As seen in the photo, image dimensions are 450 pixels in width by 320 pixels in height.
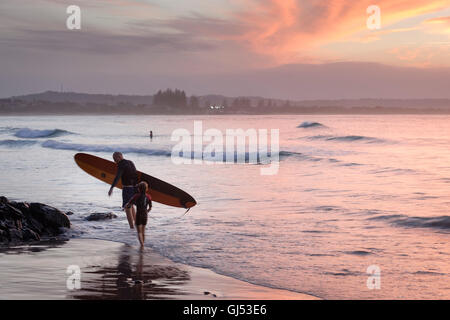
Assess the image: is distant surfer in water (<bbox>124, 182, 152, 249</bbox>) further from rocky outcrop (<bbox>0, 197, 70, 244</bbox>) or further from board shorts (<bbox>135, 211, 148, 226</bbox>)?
rocky outcrop (<bbox>0, 197, 70, 244</bbox>)

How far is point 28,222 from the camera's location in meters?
11.5

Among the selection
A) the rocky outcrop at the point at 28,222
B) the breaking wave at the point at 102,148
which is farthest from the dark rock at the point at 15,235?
the breaking wave at the point at 102,148

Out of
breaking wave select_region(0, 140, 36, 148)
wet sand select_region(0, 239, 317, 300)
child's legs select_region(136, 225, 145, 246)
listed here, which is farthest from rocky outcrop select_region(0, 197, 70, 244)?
breaking wave select_region(0, 140, 36, 148)

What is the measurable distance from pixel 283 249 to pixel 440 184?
15.1m

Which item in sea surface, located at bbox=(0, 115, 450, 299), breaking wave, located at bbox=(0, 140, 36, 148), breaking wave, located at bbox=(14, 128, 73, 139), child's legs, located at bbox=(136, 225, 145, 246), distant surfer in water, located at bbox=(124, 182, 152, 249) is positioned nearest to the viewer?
sea surface, located at bbox=(0, 115, 450, 299)

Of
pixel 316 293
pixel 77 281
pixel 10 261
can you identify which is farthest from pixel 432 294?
pixel 10 261

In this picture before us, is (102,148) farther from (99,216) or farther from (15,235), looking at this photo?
(15,235)

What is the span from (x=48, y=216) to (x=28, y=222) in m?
0.55

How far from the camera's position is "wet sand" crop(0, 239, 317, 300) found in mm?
7352

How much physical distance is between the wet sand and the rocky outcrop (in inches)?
26.4

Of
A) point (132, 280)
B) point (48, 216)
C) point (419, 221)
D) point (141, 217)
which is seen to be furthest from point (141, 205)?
point (419, 221)

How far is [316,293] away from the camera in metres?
7.85

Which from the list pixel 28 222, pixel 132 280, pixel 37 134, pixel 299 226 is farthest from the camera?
pixel 37 134

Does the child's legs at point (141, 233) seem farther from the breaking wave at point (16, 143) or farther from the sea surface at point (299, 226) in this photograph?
the breaking wave at point (16, 143)
